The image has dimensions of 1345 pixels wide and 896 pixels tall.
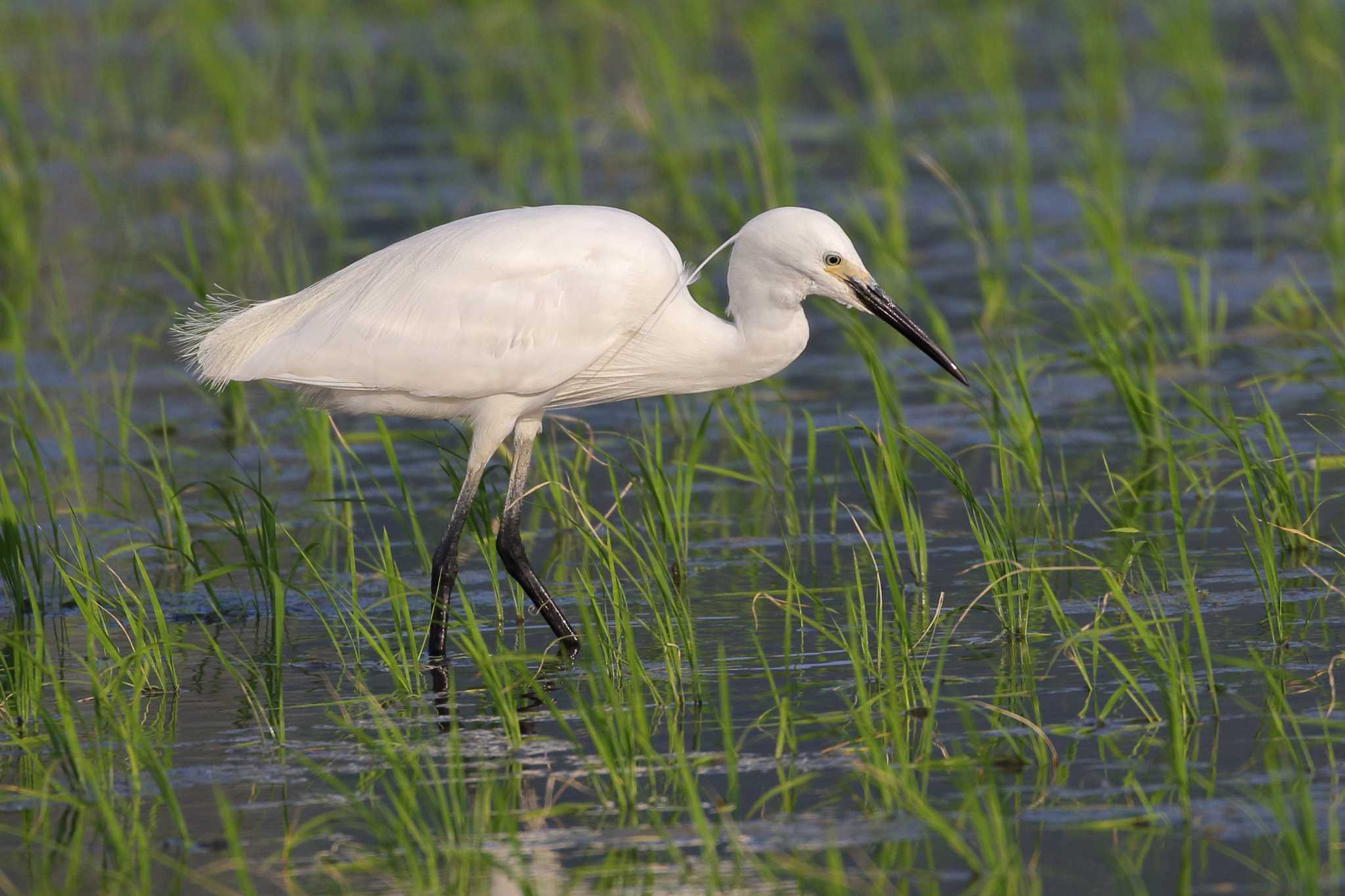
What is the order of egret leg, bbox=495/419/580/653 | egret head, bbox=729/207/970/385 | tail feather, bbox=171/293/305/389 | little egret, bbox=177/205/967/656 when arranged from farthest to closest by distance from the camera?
1. tail feather, bbox=171/293/305/389
2. egret leg, bbox=495/419/580/653
3. little egret, bbox=177/205/967/656
4. egret head, bbox=729/207/970/385

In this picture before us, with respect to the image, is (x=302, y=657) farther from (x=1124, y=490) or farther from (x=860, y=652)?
(x=1124, y=490)

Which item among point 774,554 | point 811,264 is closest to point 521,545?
point 774,554

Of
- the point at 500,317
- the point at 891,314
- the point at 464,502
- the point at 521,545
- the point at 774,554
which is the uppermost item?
the point at 500,317

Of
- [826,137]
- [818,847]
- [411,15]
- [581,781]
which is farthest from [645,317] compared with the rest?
[411,15]

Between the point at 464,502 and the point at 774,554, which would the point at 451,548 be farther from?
the point at 774,554

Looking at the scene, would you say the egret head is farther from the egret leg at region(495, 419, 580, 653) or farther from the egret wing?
the egret leg at region(495, 419, 580, 653)

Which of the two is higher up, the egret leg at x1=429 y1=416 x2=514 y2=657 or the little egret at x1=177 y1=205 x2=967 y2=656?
the little egret at x1=177 y1=205 x2=967 y2=656

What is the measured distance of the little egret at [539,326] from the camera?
568 centimetres

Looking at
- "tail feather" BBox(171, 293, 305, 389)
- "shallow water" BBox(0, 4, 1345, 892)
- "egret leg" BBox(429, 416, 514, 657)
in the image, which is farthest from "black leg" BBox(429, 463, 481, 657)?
"tail feather" BBox(171, 293, 305, 389)

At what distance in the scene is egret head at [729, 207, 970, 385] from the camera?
18.2 feet

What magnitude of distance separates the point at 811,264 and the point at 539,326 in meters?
Result: 0.84

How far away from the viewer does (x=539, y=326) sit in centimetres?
571

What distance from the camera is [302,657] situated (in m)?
5.63

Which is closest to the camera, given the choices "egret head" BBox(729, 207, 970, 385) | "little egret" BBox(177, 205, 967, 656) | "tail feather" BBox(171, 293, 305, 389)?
"egret head" BBox(729, 207, 970, 385)
